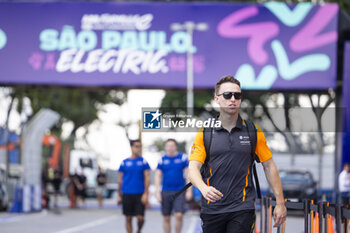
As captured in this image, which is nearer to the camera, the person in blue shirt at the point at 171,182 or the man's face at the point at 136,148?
the person in blue shirt at the point at 171,182

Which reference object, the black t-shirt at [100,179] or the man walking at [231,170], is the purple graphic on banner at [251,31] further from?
the man walking at [231,170]

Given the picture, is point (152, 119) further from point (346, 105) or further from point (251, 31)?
point (251, 31)

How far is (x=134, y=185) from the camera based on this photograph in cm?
1104

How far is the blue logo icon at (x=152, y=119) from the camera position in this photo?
5557 millimetres

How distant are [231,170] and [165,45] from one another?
15.4 metres

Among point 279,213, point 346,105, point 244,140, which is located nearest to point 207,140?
point 244,140

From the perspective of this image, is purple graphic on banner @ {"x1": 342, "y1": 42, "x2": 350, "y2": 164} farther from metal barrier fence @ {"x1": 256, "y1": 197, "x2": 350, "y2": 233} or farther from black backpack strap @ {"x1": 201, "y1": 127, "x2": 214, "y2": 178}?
black backpack strap @ {"x1": 201, "y1": 127, "x2": 214, "y2": 178}

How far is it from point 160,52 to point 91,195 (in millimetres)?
17819

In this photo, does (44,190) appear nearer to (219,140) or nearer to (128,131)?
(219,140)

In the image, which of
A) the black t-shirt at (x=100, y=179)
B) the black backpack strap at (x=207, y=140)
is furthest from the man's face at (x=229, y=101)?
the black t-shirt at (x=100, y=179)

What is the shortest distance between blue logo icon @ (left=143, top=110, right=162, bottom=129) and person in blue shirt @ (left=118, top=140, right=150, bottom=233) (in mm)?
5380

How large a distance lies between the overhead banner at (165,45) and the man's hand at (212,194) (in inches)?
599

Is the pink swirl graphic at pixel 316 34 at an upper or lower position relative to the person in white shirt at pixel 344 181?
upper

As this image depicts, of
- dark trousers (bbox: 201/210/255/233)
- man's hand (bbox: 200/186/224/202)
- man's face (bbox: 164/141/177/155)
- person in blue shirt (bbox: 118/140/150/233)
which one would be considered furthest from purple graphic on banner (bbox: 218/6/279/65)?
man's hand (bbox: 200/186/224/202)
